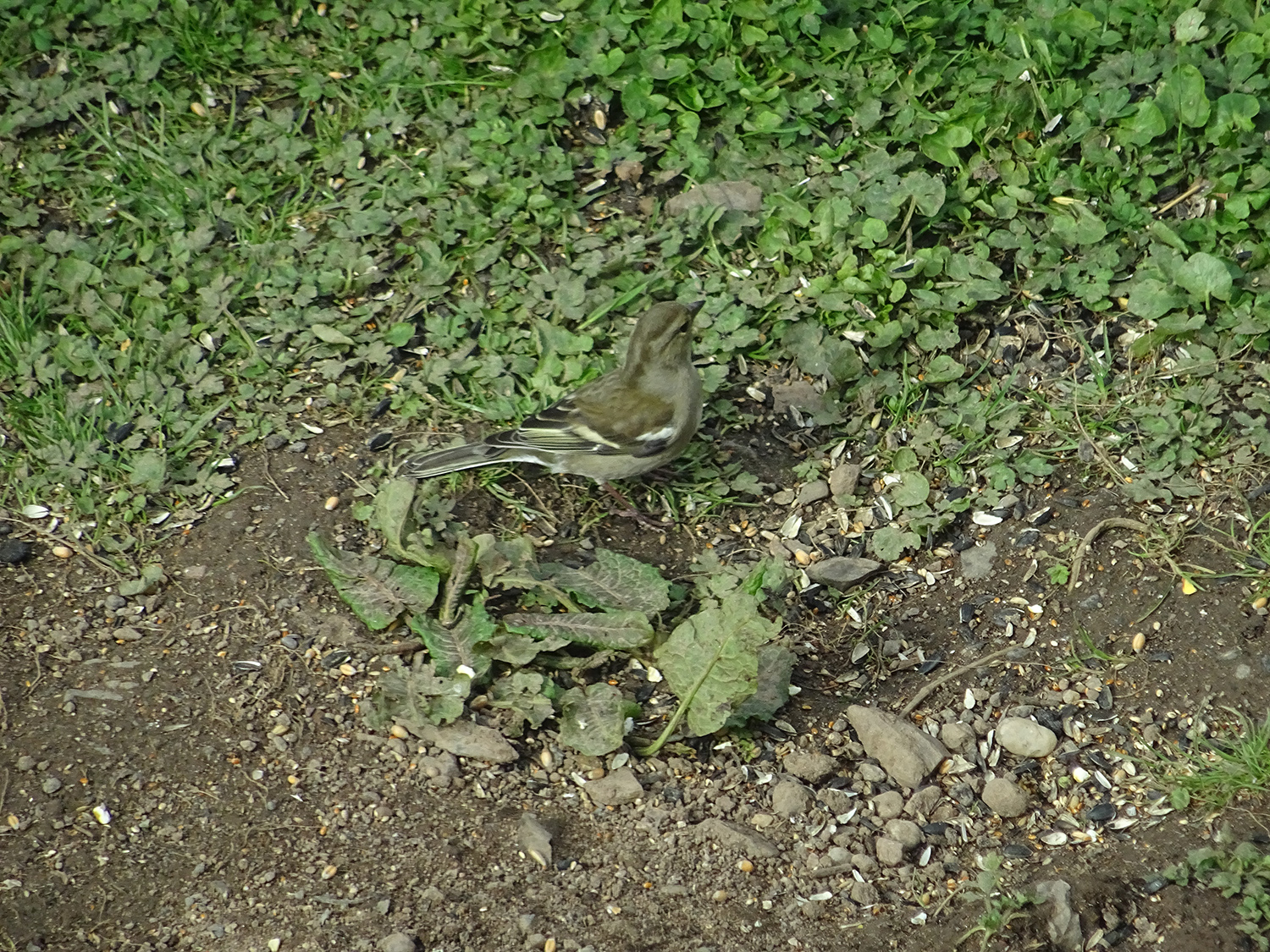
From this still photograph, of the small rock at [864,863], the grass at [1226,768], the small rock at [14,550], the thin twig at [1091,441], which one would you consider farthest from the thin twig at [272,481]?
the grass at [1226,768]

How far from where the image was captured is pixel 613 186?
251 inches

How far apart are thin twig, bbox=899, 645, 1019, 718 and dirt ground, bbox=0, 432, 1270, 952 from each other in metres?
0.03

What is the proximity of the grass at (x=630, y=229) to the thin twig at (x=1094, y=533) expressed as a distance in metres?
0.14

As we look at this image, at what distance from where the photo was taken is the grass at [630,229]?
5.52 metres

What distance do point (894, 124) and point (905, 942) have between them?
3.78 m

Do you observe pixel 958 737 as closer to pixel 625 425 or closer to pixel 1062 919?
pixel 1062 919

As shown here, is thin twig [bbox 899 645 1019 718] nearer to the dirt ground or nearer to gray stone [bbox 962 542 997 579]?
the dirt ground

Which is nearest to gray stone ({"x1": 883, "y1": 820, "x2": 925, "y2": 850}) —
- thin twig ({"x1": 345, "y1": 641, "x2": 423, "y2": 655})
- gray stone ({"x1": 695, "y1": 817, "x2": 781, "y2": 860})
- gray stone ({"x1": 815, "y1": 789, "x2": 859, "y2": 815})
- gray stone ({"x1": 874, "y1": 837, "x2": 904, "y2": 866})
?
gray stone ({"x1": 874, "y1": 837, "x2": 904, "y2": 866})

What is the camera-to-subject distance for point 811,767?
4.57m

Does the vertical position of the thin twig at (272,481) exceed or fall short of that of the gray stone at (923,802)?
it falls short

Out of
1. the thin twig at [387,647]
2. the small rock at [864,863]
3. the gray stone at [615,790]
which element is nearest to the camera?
the small rock at [864,863]

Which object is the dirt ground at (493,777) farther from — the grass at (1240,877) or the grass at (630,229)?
the grass at (630,229)

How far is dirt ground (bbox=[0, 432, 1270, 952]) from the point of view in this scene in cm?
401

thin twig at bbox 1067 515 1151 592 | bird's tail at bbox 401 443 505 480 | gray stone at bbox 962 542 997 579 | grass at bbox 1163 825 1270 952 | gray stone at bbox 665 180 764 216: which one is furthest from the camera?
gray stone at bbox 665 180 764 216
